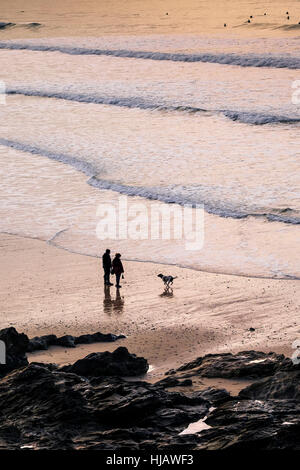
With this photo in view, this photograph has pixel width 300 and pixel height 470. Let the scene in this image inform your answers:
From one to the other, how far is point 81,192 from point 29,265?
799cm

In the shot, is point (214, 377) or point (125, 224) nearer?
point (214, 377)

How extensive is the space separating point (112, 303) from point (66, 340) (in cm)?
279

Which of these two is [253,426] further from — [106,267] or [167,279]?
[106,267]

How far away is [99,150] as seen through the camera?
34250mm

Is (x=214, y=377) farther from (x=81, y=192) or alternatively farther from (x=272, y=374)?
(x=81, y=192)

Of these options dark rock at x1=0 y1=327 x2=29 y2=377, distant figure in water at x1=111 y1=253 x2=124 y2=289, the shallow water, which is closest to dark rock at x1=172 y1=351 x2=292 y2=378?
dark rock at x1=0 y1=327 x2=29 y2=377

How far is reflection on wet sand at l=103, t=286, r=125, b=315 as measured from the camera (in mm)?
16438

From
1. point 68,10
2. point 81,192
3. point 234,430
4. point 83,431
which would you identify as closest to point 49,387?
point 83,431

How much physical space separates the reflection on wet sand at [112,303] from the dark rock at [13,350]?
3.48 metres

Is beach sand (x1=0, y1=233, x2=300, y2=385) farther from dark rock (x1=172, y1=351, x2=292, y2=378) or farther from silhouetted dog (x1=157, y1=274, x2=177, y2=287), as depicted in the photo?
dark rock (x1=172, y1=351, x2=292, y2=378)

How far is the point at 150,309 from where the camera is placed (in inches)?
646

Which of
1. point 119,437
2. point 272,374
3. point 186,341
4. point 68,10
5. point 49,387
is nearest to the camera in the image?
point 119,437

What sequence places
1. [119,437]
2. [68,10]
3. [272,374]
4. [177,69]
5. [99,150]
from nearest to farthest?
[119,437] < [272,374] < [99,150] < [177,69] < [68,10]

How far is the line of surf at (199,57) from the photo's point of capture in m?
50.7
